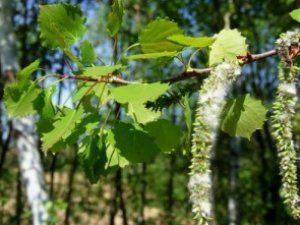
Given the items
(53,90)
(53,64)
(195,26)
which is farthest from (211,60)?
(195,26)

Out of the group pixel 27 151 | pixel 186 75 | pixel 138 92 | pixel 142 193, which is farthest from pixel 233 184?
pixel 138 92

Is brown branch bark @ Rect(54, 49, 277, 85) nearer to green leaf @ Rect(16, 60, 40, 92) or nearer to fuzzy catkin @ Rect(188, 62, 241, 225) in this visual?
green leaf @ Rect(16, 60, 40, 92)

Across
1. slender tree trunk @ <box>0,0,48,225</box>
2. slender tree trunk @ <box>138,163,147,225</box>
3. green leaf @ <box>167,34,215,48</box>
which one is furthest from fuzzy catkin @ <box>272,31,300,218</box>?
slender tree trunk @ <box>138,163,147,225</box>

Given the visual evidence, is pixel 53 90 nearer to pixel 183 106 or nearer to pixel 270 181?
pixel 183 106

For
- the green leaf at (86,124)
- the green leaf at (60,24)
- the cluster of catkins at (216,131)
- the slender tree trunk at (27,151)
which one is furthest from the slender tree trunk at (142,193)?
the cluster of catkins at (216,131)

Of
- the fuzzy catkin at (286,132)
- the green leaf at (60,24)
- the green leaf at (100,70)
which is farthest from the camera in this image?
the green leaf at (60,24)

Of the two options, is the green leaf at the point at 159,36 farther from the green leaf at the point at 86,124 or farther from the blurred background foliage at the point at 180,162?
the blurred background foliage at the point at 180,162
